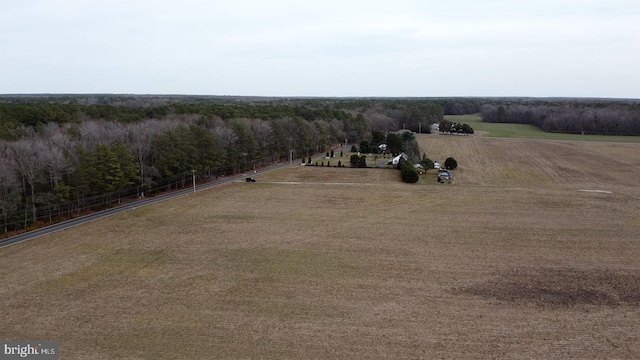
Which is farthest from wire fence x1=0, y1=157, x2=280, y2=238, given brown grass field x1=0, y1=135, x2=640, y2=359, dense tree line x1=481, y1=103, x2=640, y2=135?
dense tree line x1=481, y1=103, x2=640, y2=135

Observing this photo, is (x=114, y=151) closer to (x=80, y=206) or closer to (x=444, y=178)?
(x=80, y=206)

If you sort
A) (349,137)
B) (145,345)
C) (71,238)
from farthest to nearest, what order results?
(349,137), (71,238), (145,345)

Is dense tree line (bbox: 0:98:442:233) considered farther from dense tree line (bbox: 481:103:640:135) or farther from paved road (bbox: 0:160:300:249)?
dense tree line (bbox: 481:103:640:135)

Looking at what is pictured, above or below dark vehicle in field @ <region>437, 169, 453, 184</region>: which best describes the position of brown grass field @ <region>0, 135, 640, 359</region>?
below

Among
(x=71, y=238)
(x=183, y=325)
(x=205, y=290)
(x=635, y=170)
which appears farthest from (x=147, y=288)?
(x=635, y=170)

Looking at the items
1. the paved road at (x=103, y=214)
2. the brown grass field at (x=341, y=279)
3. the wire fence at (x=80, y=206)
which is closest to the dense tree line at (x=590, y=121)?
the brown grass field at (x=341, y=279)

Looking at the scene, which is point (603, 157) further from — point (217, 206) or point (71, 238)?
point (71, 238)

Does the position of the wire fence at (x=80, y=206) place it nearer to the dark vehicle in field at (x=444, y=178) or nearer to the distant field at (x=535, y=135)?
the dark vehicle in field at (x=444, y=178)
